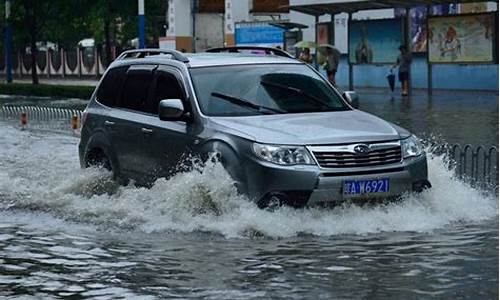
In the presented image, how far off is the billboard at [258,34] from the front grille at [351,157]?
29182 mm

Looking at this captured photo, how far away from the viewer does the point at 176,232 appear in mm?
9477

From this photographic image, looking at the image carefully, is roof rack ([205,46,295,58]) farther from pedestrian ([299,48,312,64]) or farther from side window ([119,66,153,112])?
pedestrian ([299,48,312,64])

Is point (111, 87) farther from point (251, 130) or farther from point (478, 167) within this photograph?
point (478, 167)

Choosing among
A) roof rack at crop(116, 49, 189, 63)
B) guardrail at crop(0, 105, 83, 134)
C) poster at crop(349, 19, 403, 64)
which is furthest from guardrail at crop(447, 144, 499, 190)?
poster at crop(349, 19, 403, 64)

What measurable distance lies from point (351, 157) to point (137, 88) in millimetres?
3180

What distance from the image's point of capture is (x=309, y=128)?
9.29 m

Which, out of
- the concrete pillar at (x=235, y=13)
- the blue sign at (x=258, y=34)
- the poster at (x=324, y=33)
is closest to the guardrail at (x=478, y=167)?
the poster at (x=324, y=33)

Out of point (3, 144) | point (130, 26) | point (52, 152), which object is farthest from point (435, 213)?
point (130, 26)

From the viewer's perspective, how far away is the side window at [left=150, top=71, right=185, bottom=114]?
1058 centimetres

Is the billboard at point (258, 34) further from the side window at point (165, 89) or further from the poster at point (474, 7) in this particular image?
the side window at point (165, 89)

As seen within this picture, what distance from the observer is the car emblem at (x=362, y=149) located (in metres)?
9.05

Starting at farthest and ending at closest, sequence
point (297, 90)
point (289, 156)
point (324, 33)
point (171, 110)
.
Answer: point (324, 33) → point (297, 90) → point (171, 110) → point (289, 156)

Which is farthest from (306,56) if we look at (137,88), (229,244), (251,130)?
(229,244)

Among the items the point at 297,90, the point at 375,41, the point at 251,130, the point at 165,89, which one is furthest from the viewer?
the point at 375,41
